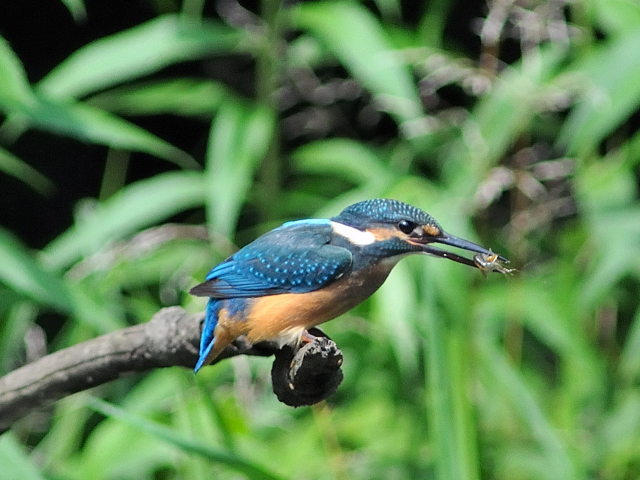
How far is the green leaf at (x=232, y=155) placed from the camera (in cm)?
203

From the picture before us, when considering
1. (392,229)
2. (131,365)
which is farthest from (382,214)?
(131,365)

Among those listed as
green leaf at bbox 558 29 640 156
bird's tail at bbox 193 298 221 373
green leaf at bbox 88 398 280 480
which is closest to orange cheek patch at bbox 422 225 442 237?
bird's tail at bbox 193 298 221 373

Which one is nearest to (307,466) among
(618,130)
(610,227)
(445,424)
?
(445,424)

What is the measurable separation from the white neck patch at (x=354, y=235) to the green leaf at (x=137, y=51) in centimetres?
110

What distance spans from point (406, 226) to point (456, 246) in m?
0.08

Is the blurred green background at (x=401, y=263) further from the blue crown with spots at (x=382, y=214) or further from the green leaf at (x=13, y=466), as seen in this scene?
the blue crown with spots at (x=382, y=214)

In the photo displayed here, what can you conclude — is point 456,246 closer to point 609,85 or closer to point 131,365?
point 131,365

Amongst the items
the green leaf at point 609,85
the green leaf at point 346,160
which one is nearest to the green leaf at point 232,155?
the green leaf at point 346,160

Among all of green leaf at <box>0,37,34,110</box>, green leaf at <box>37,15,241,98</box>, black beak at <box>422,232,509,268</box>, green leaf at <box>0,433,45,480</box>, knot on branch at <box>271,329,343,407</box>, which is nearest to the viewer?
black beak at <box>422,232,509,268</box>

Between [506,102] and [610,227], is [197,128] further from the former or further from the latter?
[610,227]

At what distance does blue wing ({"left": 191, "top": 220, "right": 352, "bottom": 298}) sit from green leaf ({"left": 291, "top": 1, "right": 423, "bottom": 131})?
93 cm

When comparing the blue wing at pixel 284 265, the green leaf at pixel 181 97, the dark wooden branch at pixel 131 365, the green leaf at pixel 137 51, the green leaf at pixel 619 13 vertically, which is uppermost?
the green leaf at pixel 619 13

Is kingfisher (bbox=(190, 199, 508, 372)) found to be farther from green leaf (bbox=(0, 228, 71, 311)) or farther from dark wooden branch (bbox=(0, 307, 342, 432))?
green leaf (bbox=(0, 228, 71, 311))

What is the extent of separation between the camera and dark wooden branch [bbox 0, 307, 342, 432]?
1.21 metres
